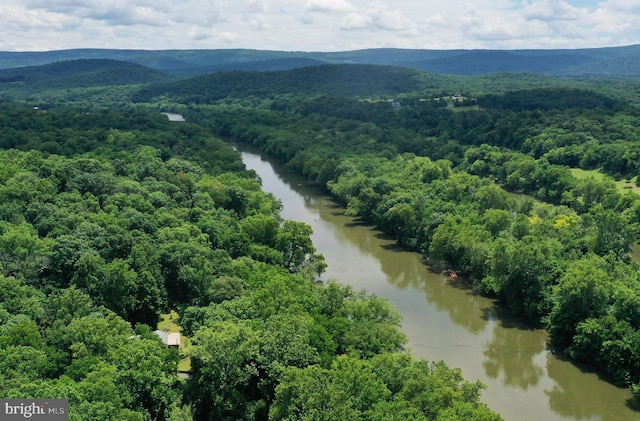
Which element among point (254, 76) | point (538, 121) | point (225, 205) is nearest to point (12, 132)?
point (225, 205)

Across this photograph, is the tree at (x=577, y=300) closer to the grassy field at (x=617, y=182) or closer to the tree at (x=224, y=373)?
the tree at (x=224, y=373)

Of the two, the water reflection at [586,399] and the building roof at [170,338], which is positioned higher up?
the building roof at [170,338]

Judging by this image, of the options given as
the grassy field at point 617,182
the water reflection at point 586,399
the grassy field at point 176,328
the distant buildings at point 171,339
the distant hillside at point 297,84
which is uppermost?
the distant hillside at point 297,84

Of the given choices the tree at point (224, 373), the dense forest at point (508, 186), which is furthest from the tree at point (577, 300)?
the tree at point (224, 373)

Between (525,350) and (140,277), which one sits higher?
(140,277)

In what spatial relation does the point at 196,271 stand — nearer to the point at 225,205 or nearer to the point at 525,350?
the point at 225,205

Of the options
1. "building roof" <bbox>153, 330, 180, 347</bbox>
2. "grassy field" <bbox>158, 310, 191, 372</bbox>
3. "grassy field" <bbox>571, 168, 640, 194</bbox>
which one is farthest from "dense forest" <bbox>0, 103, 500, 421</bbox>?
"grassy field" <bbox>571, 168, 640, 194</bbox>
